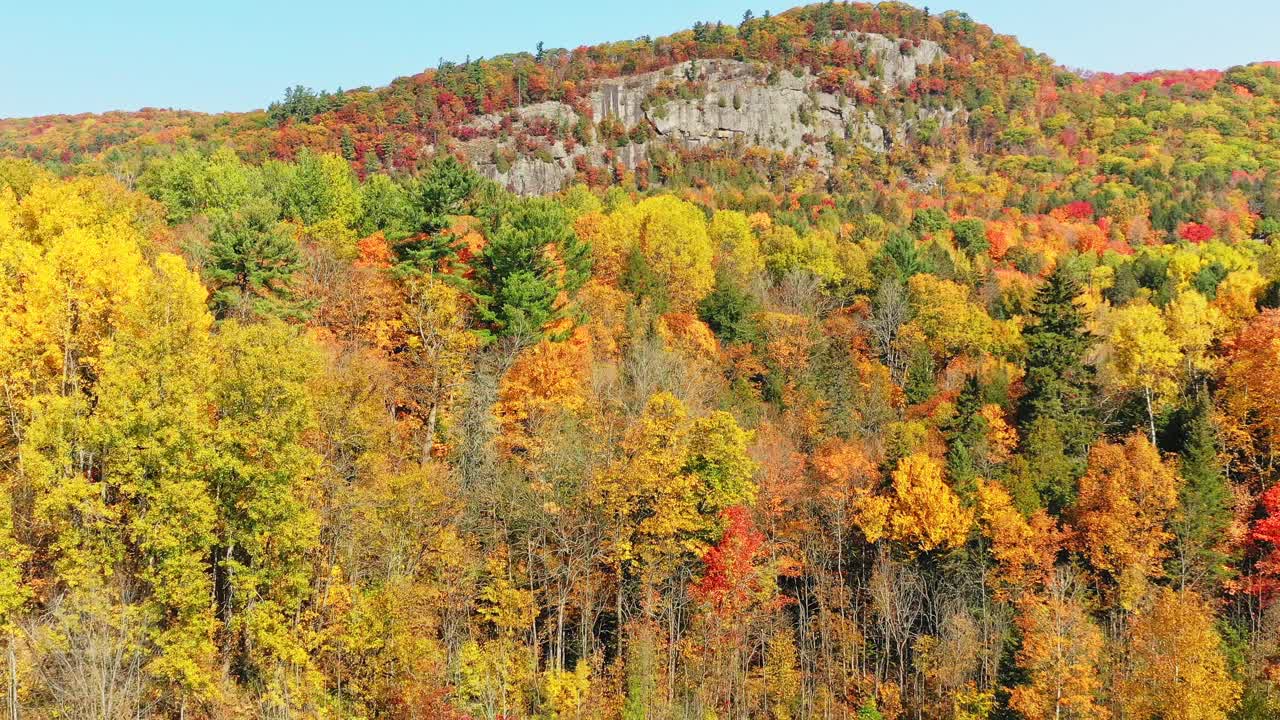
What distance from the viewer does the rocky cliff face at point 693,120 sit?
10850 centimetres

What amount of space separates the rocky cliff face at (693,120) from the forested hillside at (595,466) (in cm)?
3945

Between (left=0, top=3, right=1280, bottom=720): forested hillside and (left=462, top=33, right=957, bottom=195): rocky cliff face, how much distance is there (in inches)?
1553

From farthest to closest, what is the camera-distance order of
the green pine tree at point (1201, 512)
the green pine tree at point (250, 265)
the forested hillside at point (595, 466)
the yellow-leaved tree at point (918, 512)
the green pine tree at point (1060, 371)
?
the green pine tree at point (1060, 371), the yellow-leaved tree at point (918, 512), the green pine tree at point (1201, 512), the green pine tree at point (250, 265), the forested hillside at point (595, 466)

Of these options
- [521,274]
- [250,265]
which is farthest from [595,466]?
[250,265]

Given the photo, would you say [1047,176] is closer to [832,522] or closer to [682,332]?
[682,332]

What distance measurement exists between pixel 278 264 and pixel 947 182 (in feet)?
339

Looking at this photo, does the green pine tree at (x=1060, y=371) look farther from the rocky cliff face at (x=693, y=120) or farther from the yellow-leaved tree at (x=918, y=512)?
the rocky cliff face at (x=693, y=120)

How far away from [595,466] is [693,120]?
327ft

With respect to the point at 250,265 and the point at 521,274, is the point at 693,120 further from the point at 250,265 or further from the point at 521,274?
the point at 250,265

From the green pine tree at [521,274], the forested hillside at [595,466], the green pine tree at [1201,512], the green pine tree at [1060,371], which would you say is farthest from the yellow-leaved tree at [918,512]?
the green pine tree at [521,274]

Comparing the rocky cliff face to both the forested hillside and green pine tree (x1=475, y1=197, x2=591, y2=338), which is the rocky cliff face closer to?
the forested hillside

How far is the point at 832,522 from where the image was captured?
1641 inches

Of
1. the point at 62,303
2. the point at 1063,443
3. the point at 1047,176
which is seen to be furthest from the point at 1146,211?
the point at 62,303

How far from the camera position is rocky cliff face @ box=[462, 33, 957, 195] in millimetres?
108500
